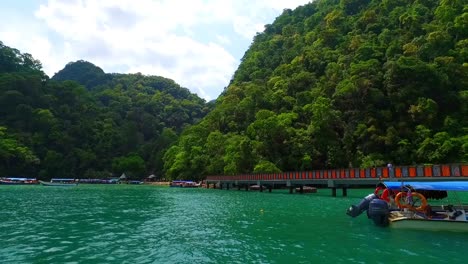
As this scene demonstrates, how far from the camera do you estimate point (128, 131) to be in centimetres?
14562

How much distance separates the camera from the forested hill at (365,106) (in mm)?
65062

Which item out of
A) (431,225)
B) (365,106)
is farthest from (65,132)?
(431,225)

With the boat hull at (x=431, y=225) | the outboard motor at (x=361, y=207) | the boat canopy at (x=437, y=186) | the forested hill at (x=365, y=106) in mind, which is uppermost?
the forested hill at (x=365, y=106)

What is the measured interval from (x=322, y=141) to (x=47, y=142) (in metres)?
96.7

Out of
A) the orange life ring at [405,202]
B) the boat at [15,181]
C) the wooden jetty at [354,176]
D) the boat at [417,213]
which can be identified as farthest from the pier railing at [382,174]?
the boat at [15,181]

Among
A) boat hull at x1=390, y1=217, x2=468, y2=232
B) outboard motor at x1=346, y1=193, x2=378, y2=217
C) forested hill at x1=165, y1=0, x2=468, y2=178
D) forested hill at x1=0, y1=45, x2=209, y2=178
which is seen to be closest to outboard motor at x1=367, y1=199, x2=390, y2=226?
boat hull at x1=390, y1=217, x2=468, y2=232

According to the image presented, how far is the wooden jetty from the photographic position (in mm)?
32253

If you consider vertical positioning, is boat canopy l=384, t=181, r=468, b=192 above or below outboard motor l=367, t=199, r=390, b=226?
above

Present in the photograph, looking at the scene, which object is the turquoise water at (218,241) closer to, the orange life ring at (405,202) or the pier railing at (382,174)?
the orange life ring at (405,202)

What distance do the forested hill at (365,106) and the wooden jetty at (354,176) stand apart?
205 inches

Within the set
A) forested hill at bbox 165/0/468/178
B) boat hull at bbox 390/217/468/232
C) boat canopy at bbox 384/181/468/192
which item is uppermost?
forested hill at bbox 165/0/468/178

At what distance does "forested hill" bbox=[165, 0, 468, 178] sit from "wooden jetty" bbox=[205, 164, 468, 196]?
5209 mm

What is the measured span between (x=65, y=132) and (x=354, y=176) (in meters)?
113

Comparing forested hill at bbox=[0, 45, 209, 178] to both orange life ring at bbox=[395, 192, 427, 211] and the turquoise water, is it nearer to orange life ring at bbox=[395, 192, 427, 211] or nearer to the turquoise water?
the turquoise water
